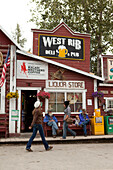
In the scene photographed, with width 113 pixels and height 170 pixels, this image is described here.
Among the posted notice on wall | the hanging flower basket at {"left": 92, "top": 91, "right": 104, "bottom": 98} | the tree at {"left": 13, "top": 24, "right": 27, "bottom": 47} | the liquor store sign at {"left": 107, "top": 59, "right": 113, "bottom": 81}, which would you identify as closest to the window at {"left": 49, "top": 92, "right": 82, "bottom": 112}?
the hanging flower basket at {"left": 92, "top": 91, "right": 104, "bottom": 98}

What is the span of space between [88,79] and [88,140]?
12.1 ft

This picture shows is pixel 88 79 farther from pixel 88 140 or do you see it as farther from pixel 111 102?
pixel 88 140

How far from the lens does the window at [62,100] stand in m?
12.6

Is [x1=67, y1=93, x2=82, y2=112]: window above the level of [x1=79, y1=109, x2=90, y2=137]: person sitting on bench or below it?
above

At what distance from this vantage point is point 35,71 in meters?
12.5

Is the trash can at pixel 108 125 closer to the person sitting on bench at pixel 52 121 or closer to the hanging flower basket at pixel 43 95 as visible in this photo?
the person sitting on bench at pixel 52 121

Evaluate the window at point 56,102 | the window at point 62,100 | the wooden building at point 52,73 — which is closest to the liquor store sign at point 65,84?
the wooden building at point 52,73

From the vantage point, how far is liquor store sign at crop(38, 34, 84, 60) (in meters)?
13.6

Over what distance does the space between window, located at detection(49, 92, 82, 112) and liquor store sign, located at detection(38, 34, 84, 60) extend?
7.66ft

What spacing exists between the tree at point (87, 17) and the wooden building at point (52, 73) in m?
9.09

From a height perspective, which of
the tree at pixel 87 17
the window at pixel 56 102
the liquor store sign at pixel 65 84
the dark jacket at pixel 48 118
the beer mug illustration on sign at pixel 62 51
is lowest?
the dark jacket at pixel 48 118

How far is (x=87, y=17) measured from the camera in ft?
75.5

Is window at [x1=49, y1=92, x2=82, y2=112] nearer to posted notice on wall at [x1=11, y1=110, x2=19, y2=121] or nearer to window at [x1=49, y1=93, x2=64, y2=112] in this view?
window at [x1=49, y1=93, x2=64, y2=112]

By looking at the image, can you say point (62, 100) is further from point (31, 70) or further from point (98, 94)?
point (31, 70)
